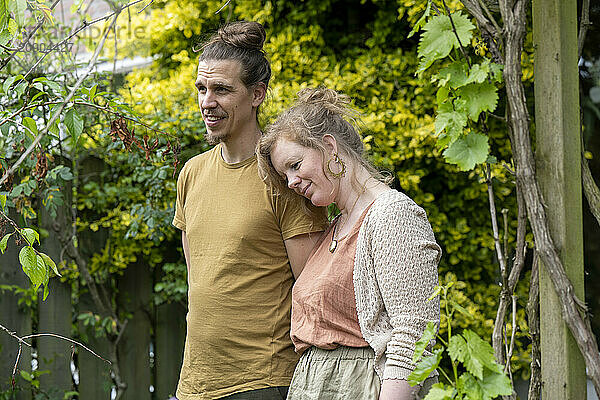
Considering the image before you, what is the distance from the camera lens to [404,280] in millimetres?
1443

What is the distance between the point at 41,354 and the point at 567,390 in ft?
8.02

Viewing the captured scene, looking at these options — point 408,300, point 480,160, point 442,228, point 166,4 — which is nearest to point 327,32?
point 166,4

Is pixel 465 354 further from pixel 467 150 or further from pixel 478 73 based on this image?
pixel 478 73

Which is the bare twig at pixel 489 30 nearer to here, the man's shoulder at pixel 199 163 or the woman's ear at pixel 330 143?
the woman's ear at pixel 330 143

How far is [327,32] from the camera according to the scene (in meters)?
3.73

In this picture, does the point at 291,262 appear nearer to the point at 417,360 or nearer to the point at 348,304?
the point at 348,304

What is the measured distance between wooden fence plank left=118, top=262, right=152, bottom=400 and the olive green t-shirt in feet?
5.53

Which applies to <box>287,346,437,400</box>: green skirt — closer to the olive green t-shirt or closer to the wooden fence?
the olive green t-shirt

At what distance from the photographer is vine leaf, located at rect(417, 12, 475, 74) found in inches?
62.1

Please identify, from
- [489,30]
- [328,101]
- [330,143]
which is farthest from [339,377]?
[489,30]

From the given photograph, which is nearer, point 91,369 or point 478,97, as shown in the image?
point 478,97

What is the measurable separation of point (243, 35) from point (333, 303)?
738 millimetres

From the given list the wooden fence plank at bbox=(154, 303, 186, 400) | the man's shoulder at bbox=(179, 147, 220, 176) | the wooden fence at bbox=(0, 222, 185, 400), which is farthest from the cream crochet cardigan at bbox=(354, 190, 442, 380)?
the wooden fence plank at bbox=(154, 303, 186, 400)

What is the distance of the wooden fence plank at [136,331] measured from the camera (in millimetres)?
3479
